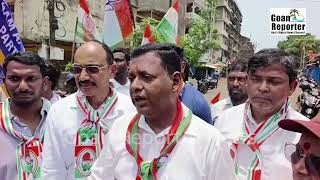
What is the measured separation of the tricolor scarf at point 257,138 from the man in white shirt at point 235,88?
209cm

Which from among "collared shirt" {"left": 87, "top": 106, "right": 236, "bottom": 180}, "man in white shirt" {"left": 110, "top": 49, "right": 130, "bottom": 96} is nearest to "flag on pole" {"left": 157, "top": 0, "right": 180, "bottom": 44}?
"man in white shirt" {"left": 110, "top": 49, "right": 130, "bottom": 96}

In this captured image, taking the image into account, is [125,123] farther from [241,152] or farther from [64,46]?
[64,46]

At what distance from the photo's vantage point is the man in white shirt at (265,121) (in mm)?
2588

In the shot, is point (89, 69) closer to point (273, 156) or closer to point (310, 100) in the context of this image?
point (273, 156)

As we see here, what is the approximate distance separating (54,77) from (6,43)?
2.60 feet

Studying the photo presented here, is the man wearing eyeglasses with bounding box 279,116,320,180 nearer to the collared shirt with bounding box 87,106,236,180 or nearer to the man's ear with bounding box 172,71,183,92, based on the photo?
the collared shirt with bounding box 87,106,236,180

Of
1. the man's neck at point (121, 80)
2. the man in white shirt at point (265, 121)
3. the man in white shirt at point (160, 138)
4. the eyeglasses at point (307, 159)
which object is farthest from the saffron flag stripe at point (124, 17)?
the eyeglasses at point (307, 159)

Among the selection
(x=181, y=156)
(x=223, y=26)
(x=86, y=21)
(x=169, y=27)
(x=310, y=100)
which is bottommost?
(x=310, y=100)

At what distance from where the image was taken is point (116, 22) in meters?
6.51

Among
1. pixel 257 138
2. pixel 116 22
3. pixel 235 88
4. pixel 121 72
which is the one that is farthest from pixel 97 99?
pixel 116 22

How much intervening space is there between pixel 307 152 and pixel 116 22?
5047mm

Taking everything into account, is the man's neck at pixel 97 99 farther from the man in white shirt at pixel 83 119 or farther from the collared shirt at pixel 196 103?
the collared shirt at pixel 196 103

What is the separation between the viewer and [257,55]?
277 cm

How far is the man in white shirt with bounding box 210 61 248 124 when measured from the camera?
4.91m
